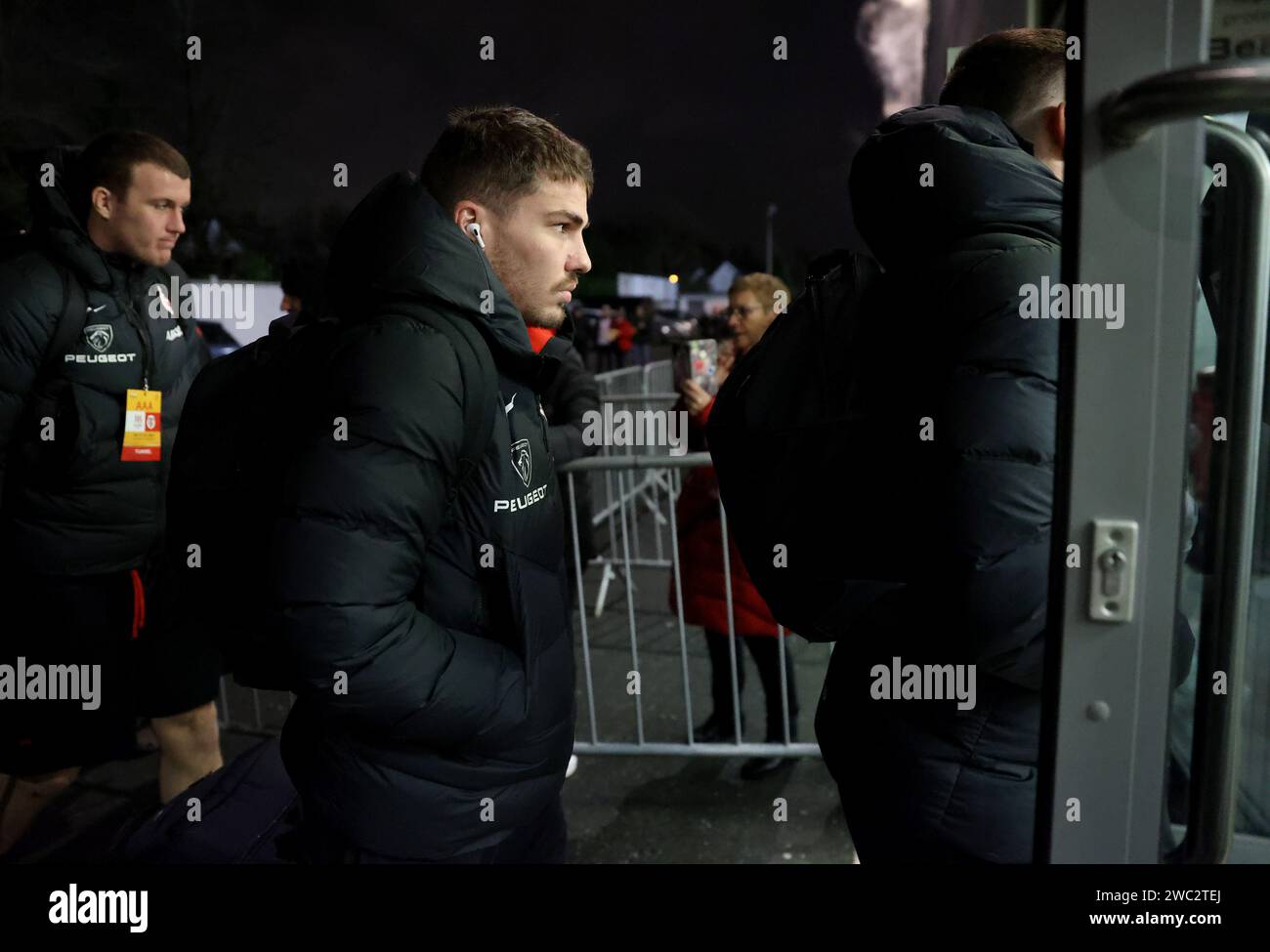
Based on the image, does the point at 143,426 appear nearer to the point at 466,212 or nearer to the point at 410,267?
the point at 466,212

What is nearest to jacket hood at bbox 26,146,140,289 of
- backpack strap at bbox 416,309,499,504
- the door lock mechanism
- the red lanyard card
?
the red lanyard card

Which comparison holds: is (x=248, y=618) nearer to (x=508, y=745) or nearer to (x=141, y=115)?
(x=508, y=745)

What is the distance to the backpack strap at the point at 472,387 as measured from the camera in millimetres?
1617

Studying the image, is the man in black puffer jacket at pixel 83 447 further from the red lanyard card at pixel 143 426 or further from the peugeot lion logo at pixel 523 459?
the peugeot lion logo at pixel 523 459

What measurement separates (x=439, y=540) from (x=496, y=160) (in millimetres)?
745

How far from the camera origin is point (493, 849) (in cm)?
186

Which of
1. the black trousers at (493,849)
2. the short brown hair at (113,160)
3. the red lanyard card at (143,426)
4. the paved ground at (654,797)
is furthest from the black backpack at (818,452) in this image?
the short brown hair at (113,160)

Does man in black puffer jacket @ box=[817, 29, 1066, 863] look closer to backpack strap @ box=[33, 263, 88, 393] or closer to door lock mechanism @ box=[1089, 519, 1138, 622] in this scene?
door lock mechanism @ box=[1089, 519, 1138, 622]

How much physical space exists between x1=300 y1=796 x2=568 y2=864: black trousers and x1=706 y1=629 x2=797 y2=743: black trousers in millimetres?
2131

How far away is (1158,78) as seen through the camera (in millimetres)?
971

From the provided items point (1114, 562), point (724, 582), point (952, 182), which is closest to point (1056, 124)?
point (952, 182)

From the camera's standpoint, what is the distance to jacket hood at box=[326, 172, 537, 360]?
1621 mm

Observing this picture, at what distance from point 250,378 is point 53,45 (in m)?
2.72

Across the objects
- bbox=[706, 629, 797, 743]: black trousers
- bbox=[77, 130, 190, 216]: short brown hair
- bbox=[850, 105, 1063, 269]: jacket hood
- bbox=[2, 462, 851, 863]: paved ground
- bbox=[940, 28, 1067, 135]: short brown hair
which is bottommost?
bbox=[2, 462, 851, 863]: paved ground
